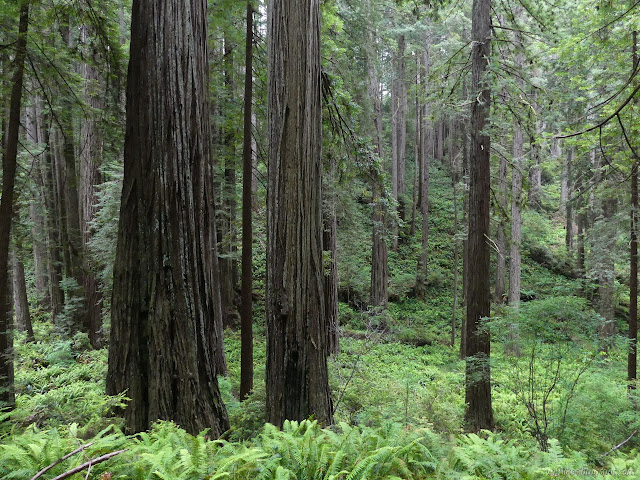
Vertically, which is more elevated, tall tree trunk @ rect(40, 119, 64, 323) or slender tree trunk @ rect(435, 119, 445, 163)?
slender tree trunk @ rect(435, 119, 445, 163)

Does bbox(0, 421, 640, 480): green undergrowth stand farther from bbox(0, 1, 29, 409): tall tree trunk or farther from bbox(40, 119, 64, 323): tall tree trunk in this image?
bbox(40, 119, 64, 323): tall tree trunk

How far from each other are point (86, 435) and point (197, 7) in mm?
3894

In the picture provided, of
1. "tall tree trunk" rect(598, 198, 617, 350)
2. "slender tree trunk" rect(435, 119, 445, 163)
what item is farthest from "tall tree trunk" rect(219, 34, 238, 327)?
"slender tree trunk" rect(435, 119, 445, 163)

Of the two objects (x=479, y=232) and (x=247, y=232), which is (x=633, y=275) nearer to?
(x=479, y=232)

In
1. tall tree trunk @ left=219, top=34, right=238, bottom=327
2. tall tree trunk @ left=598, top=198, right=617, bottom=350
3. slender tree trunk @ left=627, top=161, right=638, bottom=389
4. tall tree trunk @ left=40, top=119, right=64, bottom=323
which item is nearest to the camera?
slender tree trunk @ left=627, top=161, right=638, bottom=389

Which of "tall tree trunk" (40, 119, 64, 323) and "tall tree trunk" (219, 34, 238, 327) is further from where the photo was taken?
"tall tree trunk" (40, 119, 64, 323)

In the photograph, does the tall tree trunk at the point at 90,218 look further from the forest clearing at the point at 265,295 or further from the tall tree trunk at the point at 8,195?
the tall tree trunk at the point at 8,195

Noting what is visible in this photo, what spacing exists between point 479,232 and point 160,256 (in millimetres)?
6074

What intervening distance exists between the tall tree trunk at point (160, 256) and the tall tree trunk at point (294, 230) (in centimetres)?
69

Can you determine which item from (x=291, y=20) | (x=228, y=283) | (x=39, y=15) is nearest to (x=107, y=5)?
(x=39, y=15)

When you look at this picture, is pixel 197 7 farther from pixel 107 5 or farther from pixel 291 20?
pixel 107 5

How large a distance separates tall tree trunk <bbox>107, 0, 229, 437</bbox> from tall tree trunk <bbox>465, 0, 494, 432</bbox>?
5.42m

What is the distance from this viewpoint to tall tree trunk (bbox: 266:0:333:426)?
3.80m

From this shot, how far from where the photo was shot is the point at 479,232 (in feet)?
24.8
